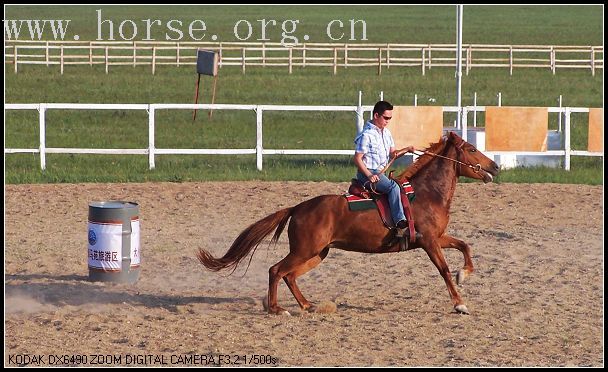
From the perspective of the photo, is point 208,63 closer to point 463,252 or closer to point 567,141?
point 567,141

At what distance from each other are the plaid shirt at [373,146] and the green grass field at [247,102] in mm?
8281

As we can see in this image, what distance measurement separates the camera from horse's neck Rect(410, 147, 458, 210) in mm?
11125

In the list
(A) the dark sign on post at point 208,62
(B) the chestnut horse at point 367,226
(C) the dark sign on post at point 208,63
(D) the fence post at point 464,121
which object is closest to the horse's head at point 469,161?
(B) the chestnut horse at point 367,226

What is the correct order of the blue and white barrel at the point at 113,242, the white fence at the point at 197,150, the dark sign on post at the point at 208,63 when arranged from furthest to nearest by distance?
the dark sign on post at the point at 208,63
the white fence at the point at 197,150
the blue and white barrel at the point at 113,242

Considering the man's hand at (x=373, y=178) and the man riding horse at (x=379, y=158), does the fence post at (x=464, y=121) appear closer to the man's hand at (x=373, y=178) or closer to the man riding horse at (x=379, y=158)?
the man riding horse at (x=379, y=158)

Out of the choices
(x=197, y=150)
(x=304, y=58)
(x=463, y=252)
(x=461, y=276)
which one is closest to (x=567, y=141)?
(x=197, y=150)

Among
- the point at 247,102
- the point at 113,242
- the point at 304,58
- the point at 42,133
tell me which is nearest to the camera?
the point at 113,242

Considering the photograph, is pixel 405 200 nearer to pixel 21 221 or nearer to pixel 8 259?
pixel 8 259

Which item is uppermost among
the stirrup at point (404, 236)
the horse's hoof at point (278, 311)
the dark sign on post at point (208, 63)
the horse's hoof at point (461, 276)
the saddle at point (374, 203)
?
the dark sign on post at point (208, 63)

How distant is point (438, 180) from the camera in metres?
11.2

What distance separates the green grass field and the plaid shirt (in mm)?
8281

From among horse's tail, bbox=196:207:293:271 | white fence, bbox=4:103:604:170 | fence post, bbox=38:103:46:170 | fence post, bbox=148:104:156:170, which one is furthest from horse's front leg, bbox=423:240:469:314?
fence post, bbox=38:103:46:170

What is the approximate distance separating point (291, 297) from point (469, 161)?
2156mm

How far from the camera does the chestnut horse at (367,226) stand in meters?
10.8
